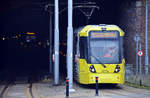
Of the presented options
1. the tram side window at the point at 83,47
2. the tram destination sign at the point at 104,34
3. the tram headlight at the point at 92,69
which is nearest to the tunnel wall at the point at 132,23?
the tram destination sign at the point at 104,34

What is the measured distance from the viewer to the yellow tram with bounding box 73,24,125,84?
1878 cm

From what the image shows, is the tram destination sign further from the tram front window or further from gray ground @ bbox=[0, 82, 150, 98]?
gray ground @ bbox=[0, 82, 150, 98]

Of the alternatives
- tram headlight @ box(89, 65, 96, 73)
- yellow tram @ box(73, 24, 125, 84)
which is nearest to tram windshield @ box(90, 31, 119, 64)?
yellow tram @ box(73, 24, 125, 84)

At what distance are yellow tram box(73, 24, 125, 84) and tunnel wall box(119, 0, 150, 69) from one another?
9.68 m

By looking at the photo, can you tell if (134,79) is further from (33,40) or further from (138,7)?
(33,40)

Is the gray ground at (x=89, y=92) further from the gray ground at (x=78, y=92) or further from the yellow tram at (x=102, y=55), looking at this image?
the yellow tram at (x=102, y=55)

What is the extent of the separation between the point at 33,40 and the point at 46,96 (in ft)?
94.0

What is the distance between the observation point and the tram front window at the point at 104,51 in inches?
747

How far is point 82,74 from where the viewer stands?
1934cm

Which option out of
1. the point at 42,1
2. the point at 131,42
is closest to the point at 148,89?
the point at 131,42

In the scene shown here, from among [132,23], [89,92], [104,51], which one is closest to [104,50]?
[104,51]

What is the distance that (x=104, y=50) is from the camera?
1908 centimetres

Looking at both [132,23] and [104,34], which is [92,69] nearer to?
[104,34]

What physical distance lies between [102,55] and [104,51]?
0.77ft
